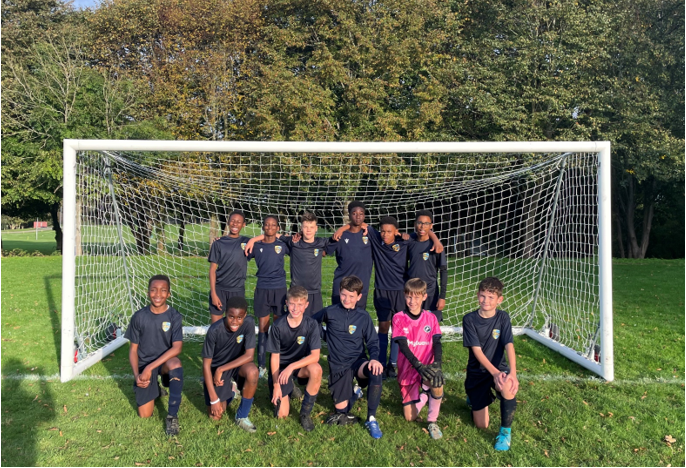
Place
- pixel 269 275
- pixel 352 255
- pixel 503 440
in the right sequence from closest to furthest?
pixel 503 440, pixel 352 255, pixel 269 275

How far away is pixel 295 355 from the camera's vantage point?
3.98 meters

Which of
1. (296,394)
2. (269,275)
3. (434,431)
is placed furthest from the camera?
(269,275)

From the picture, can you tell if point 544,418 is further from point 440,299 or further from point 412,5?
point 412,5

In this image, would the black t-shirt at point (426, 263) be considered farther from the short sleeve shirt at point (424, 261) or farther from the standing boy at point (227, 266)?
the standing boy at point (227, 266)

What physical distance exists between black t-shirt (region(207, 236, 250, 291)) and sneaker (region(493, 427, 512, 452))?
316 cm

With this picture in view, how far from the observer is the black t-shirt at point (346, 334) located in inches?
156

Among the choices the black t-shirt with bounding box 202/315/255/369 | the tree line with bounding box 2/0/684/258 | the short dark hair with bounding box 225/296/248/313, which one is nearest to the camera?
the short dark hair with bounding box 225/296/248/313

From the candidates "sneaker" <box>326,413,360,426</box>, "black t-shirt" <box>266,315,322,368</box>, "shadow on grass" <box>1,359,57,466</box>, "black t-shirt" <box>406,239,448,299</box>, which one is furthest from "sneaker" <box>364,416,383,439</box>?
"shadow on grass" <box>1,359,57,466</box>

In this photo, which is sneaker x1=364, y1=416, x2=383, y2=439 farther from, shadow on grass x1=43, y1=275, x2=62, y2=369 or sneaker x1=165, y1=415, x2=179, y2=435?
shadow on grass x1=43, y1=275, x2=62, y2=369

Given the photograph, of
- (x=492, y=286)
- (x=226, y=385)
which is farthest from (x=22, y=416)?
(x=492, y=286)

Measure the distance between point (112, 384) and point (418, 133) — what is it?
493 inches

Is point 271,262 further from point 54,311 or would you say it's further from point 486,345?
point 54,311

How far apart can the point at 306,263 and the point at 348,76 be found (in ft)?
39.8

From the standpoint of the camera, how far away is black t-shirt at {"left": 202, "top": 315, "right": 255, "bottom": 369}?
13.0 ft
